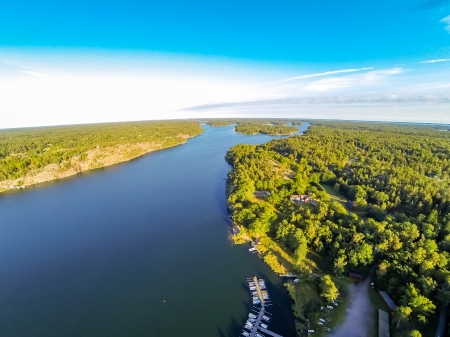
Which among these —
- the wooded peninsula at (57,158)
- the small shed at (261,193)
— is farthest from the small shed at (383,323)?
the wooded peninsula at (57,158)

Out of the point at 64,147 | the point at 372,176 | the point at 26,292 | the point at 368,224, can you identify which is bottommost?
the point at 26,292

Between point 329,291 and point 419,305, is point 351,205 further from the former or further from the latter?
point 329,291

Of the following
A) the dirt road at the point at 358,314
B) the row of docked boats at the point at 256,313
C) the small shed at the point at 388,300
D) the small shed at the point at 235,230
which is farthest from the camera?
the small shed at the point at 235,230

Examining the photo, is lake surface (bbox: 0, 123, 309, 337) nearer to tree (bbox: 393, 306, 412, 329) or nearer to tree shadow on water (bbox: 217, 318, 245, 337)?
tree shadow on water (bbox: 217, 318, 245, 337)

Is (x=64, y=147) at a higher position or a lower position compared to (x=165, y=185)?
higher

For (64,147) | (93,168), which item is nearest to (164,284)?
(93,168)

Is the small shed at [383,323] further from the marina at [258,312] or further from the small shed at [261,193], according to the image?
the small shed at [261,193]

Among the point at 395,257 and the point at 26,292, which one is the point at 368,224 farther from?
the point at 26,292

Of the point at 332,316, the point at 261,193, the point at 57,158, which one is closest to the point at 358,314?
the point at 332,316
